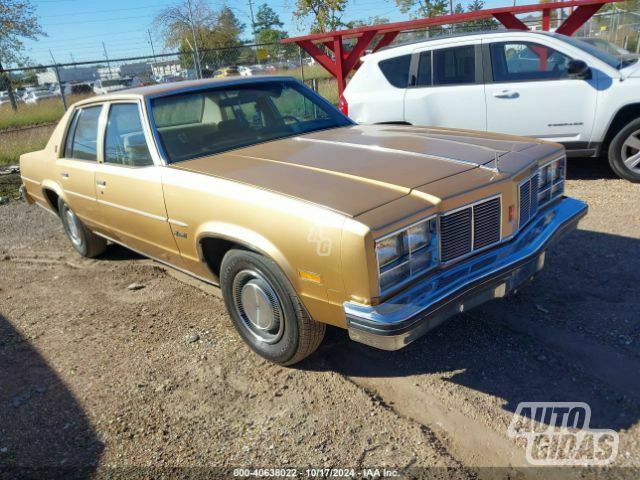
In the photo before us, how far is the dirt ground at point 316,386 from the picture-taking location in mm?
2527

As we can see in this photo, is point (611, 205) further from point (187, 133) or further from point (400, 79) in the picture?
point (187, 133)

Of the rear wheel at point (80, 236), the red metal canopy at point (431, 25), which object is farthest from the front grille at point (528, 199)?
the red metal canopy at point (431, 25)

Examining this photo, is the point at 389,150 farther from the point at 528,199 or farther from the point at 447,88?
the point at 447,88

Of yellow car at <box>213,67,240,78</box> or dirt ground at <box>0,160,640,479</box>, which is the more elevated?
yellow car at <box>213,67,240,78</box>

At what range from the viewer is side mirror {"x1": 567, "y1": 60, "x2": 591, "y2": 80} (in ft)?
19.5

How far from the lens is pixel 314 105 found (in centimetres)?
447

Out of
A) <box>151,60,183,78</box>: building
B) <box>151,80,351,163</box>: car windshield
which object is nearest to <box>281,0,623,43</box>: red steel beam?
<box>151,80,351,163</box>: car windshield

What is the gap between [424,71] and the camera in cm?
692

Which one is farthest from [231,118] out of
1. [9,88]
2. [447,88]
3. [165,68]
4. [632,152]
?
[165,68]

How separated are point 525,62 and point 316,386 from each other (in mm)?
5135

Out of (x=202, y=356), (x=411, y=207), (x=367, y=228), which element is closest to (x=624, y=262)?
(x=411, y=207)

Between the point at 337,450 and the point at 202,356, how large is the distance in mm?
1278

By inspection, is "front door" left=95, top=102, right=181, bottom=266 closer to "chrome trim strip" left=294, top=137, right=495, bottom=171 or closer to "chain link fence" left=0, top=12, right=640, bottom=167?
"chrome trim strip" left=294, top=137, right=495, bottom=171

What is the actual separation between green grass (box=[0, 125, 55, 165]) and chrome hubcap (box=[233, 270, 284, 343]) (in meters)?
10.4
